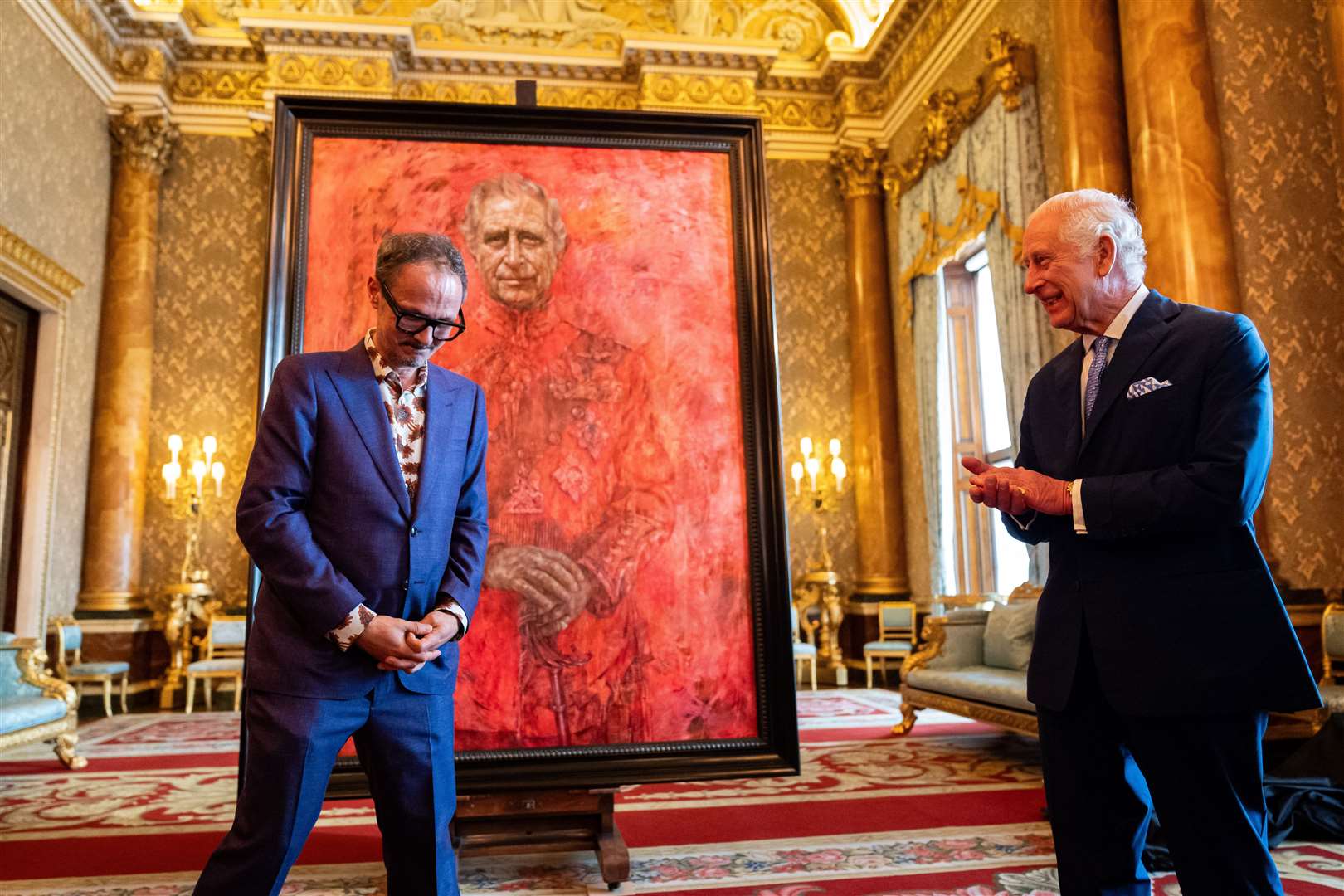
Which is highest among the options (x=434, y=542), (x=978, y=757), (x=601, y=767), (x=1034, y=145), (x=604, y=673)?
(x=1034, y=145)

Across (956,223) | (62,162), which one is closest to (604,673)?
(956,223)

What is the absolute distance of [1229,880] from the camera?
5.48ft

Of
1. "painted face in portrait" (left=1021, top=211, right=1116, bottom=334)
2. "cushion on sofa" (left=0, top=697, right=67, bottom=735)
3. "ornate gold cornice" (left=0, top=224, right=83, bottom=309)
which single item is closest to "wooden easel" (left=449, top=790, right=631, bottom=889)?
"painted face in portrait" (left=1021, top=211, right=1116, bottom=334)

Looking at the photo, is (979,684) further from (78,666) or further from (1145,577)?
(78,666)

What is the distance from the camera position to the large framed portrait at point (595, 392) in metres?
3.04

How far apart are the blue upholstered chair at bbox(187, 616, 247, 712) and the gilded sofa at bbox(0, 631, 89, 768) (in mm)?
2362

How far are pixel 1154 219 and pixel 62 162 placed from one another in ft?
28.9

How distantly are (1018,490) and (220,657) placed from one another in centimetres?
878

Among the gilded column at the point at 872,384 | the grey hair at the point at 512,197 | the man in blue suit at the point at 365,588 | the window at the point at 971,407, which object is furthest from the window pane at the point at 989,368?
the man in blue suit at the point at 365,588

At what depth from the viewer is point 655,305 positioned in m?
3.27

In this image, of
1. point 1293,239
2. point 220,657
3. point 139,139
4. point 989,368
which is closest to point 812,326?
point 989,368

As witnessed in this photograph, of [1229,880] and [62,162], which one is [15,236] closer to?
[62,162]

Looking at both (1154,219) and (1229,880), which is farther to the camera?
(1154,219)

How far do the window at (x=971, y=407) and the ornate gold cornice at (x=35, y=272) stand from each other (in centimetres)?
796
